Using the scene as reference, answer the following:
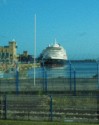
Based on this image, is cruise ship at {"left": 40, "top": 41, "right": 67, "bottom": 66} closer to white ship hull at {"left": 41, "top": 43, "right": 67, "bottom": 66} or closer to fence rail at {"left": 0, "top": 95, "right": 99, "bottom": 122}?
white ship hull at {"left": 41, "top": 43, "right": 67, "bottom": 66}

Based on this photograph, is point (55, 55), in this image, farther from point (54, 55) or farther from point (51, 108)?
point (51, 108)

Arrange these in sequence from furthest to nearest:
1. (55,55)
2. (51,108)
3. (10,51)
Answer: (55,55) → (10,51) → (51,108)

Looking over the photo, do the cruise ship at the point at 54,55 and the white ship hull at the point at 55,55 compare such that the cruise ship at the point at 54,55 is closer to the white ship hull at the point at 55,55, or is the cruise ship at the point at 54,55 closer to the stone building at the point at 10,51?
the white ship hull at the point at 55,55

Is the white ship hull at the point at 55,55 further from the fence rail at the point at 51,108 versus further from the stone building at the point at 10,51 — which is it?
the fence rail at the point at 51,108

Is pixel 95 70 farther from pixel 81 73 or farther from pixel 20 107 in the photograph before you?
pixel 20 107

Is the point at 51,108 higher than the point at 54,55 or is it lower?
lower

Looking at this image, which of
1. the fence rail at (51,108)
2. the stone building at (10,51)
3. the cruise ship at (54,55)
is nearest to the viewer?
the fence rail at (51,108)

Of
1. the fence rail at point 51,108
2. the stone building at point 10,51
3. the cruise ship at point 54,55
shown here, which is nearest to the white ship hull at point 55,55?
the cruise ship at point 54,55

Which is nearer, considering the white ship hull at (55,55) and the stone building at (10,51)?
the stone building at (10,51)

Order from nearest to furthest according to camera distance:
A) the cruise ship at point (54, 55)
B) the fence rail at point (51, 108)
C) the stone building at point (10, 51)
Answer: the fence rail at point (51, 108) → the stone building at point (10, 51) → the cruise ship at point (54, 55)

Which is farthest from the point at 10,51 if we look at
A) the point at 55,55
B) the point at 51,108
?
the point at 51,108

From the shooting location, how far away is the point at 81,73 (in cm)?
3300

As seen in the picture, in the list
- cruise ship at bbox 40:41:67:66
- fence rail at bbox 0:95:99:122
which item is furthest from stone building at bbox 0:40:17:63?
fence rail at bbox 0:95:99:122

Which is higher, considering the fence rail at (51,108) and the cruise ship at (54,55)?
the cruise ship at (54,55)
